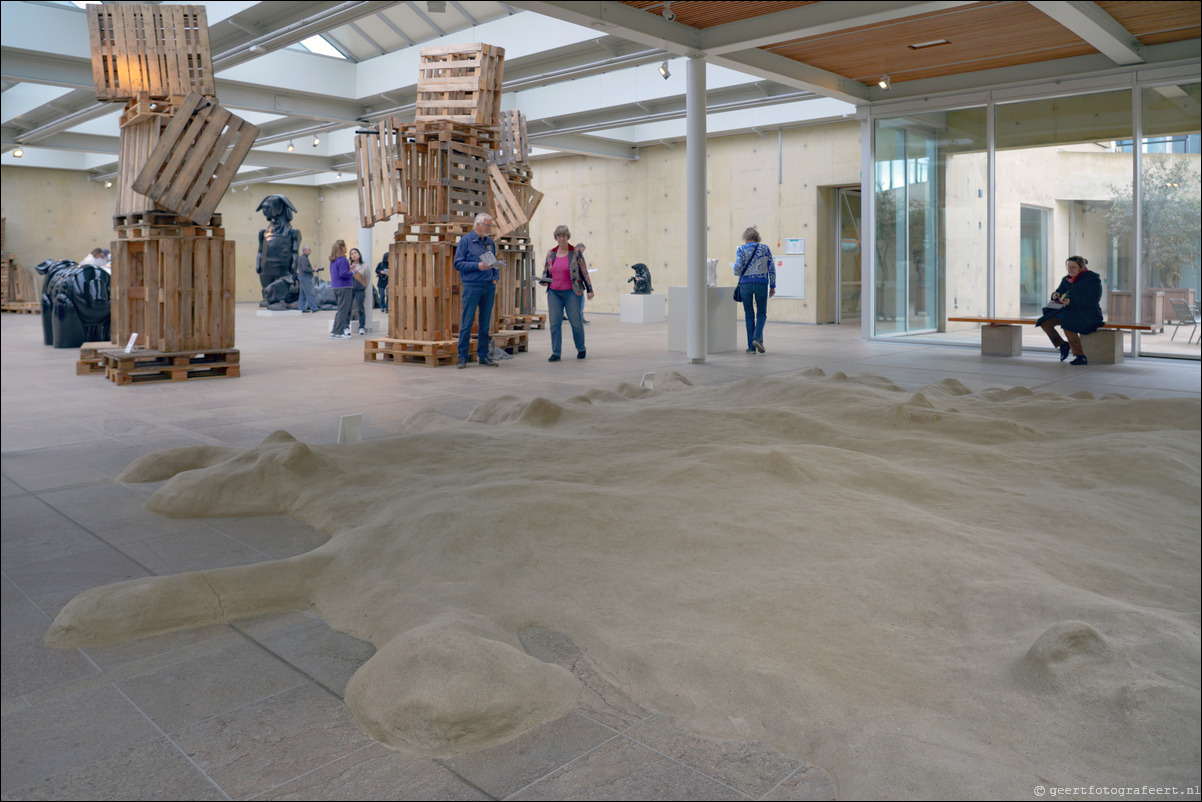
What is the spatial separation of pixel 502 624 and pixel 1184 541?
3.12m

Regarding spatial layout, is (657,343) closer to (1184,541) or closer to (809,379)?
(809,379)

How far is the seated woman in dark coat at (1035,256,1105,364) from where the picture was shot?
36.0 feet

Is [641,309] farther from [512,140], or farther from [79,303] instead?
[79,303]

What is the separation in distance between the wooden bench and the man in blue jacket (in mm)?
6605

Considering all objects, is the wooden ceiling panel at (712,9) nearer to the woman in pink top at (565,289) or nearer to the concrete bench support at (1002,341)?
the woman in pink top at (565,289)

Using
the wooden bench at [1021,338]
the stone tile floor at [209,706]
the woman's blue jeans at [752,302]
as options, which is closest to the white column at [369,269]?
the woman's blue jeans at [752,302]

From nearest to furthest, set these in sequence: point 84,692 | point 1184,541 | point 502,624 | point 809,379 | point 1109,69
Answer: point 84,692 < point 502,624 < point 1184,541 < point 809,379 < point 1109,69

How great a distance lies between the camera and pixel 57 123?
65.3 feet

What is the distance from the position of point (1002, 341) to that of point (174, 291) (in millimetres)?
10786

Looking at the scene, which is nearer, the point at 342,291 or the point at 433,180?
the point at 433,180

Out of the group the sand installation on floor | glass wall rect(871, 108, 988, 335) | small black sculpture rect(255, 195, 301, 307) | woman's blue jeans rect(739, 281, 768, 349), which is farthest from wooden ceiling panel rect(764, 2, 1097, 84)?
small black sculpture rect(255, 195, 301, 307)

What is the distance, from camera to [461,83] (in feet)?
38.3

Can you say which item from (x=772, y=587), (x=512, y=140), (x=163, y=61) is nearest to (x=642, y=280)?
(x=512, y=140)

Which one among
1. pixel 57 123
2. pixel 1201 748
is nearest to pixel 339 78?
pixel 57 123
